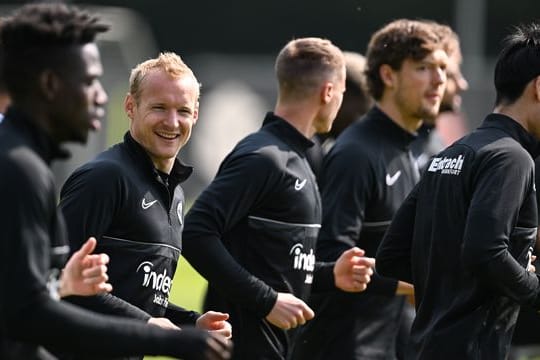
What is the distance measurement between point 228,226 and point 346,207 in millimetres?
941

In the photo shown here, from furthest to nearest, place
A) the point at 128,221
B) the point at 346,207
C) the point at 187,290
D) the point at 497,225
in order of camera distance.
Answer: the point at 187,290 < the point at 346,207 < the point at 128,221 < the point at 497,225

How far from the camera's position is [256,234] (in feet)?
20.4

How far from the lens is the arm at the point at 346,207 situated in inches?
269

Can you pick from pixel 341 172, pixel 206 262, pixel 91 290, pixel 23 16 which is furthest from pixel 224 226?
pixel 23 16

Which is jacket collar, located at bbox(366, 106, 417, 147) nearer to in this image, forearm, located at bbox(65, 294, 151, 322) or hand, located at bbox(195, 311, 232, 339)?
hand, located at bbox(195, 311, 232, 339)

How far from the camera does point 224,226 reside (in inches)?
241

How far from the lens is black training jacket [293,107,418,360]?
6.86 meters

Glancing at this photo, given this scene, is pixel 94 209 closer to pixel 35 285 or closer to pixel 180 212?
pixel 180 212

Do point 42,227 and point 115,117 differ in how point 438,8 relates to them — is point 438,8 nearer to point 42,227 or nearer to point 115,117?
point 115,117

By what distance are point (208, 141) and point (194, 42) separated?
12.8ft

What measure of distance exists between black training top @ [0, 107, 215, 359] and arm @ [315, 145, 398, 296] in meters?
2.93

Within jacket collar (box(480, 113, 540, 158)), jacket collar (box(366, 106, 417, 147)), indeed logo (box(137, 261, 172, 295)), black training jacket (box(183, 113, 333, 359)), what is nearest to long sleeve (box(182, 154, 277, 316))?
black training jacket (box(183, 113, 333, 359))

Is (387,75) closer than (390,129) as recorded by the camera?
No

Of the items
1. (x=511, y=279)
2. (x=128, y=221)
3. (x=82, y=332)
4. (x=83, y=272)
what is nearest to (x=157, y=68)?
(x=128, y=221)
